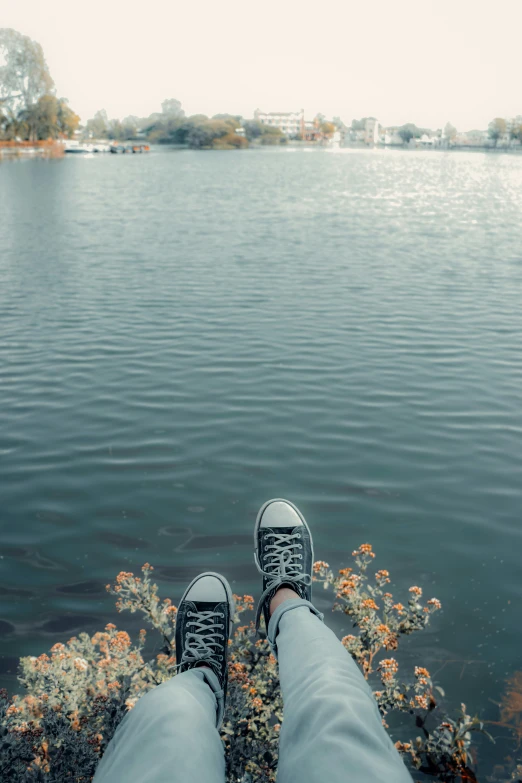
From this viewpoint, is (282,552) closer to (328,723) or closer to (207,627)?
(207,627)

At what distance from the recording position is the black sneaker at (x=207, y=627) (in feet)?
10.3

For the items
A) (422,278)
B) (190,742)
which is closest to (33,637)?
(190,742)

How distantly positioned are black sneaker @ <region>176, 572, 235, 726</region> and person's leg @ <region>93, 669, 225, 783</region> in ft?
1.81

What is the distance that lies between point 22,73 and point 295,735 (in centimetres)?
10253

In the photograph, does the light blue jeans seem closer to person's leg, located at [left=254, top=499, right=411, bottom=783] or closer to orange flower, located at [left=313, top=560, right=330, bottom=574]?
person's leg, located at [left=254, top=499, right=411, bottom=783]

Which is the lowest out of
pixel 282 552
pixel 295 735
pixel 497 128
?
pixel 282 552

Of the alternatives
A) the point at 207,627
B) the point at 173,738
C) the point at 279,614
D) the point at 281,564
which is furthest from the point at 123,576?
the point at 173,738

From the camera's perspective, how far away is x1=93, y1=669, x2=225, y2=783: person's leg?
6.01ft

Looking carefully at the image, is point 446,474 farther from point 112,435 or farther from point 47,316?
point 47,316

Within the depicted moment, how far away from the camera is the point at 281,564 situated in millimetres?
3840

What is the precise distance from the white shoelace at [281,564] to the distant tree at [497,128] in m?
215

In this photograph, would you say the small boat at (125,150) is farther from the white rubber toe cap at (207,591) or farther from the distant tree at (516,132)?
the white rubber toe cap at (207,591)

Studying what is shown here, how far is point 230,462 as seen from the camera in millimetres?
6160

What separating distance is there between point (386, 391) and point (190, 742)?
635 centimetres
